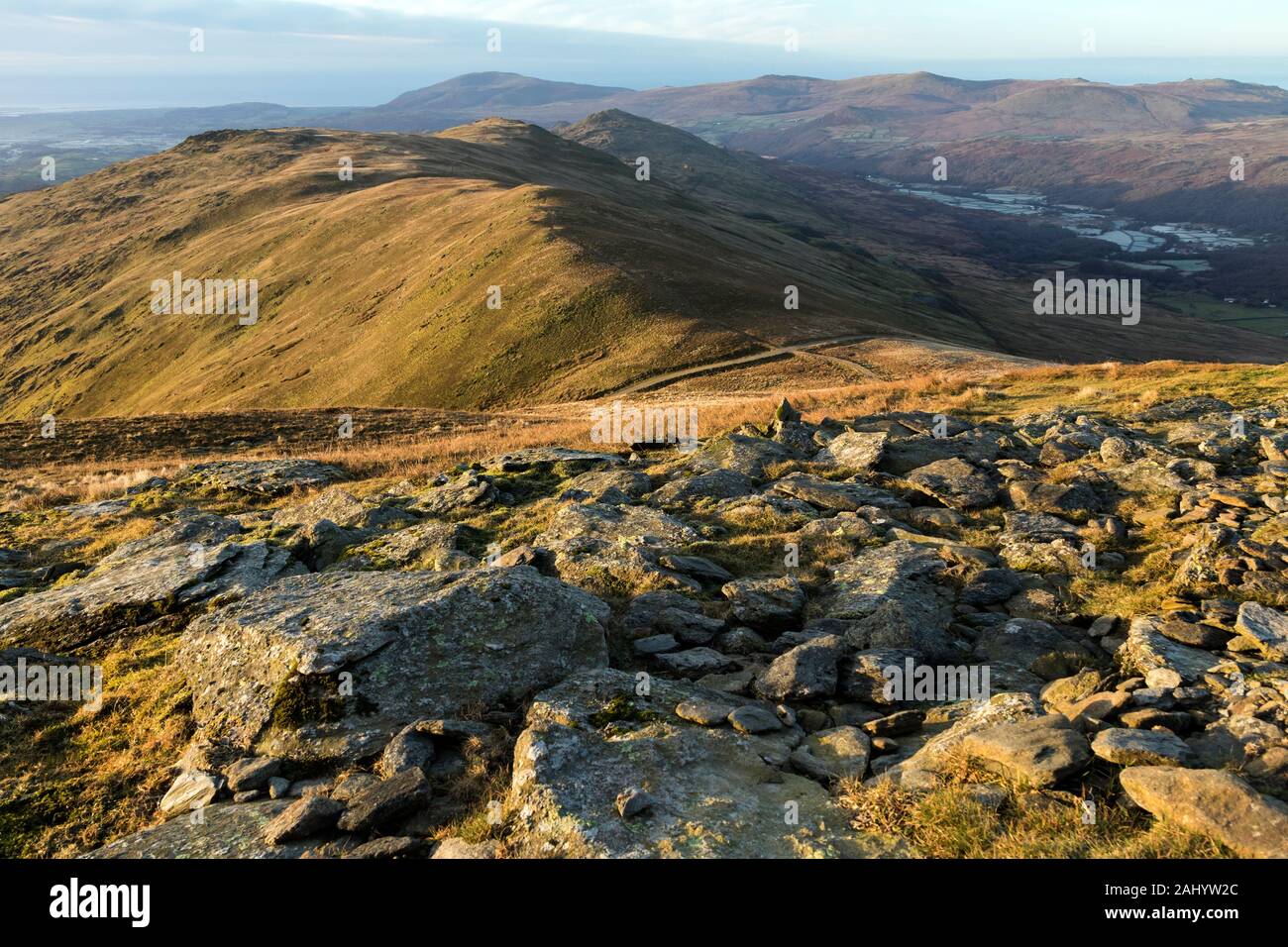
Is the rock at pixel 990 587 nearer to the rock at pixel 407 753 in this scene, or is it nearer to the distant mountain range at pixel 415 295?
the rock at pixel 407 753

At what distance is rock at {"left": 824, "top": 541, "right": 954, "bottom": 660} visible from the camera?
11.0 meters

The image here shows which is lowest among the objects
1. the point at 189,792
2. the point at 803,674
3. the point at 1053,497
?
the point at 189,792

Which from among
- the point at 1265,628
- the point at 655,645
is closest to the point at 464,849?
the point at 655,645

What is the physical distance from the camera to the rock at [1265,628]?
9.35 meters

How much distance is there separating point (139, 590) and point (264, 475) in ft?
43.0

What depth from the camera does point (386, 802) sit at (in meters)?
→ 7.72

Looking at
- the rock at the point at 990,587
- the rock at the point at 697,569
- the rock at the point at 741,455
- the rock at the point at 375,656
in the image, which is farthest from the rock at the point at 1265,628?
the rock at the point at 741,455

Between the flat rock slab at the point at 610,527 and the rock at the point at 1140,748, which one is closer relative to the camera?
the rock at the point at 1140,748

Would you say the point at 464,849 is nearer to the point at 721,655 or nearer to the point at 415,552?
the point at 721,655

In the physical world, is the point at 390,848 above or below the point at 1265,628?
below

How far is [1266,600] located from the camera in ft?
35.3

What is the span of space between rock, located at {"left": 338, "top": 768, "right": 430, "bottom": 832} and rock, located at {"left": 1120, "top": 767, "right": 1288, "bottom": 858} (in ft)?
23.1

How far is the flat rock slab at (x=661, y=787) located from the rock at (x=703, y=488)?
9.25 metres
